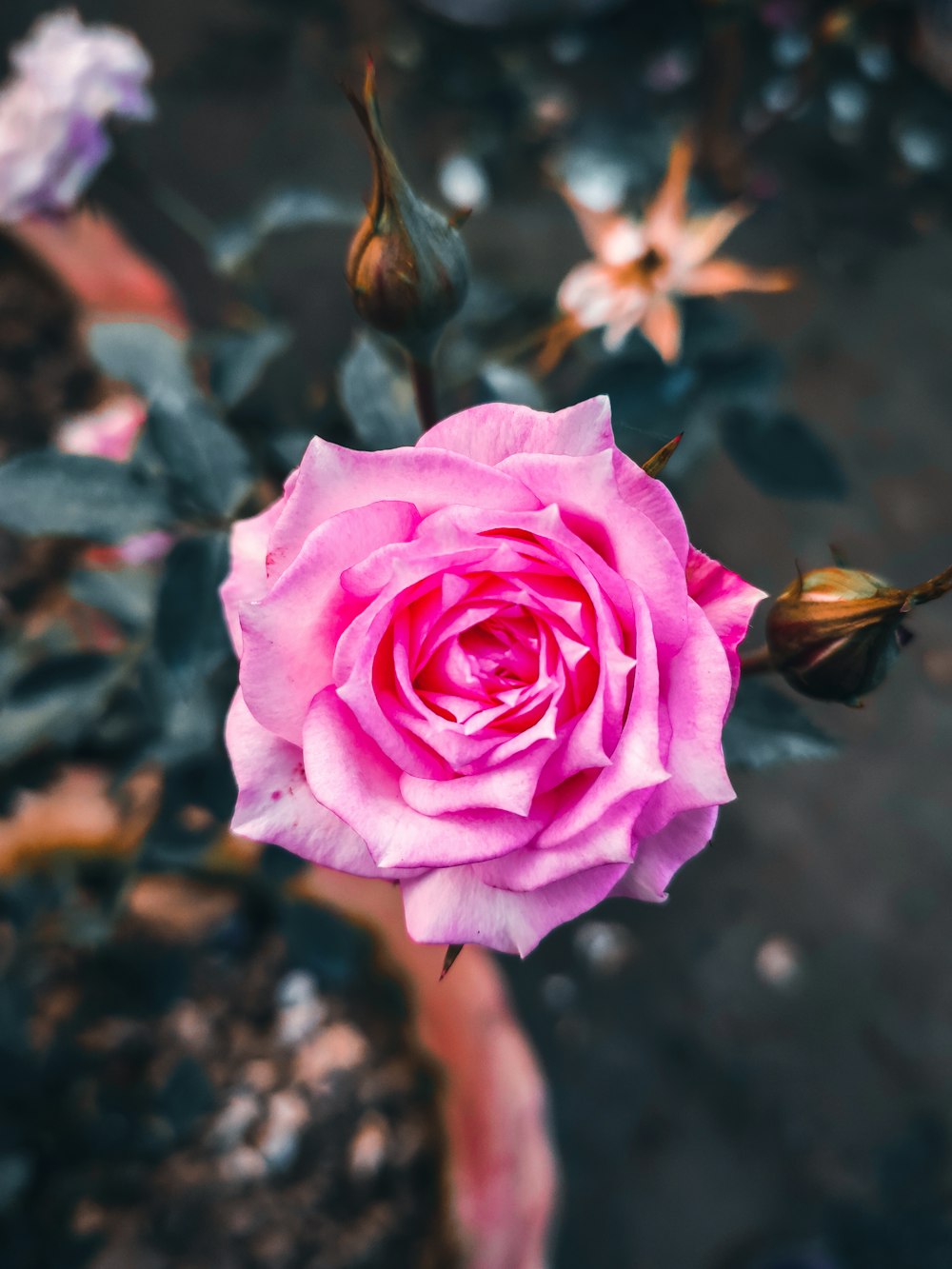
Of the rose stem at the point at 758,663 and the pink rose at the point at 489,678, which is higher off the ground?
the pink rose at the point at 489,678

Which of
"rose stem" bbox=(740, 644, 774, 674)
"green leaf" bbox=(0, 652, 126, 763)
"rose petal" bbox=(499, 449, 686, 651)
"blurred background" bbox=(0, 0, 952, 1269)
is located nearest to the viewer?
"rose petal" bbox=(499, 449, 686, 651)

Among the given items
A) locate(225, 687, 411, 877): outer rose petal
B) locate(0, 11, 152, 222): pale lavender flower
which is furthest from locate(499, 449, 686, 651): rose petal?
locate(0, 11, 152, 222): pale lavender flower

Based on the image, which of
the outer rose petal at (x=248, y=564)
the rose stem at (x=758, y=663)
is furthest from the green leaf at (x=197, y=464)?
the rose stem at (x=758, y=663)

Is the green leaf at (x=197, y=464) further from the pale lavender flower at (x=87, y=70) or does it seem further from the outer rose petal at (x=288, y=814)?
the pale lavender flower at (x=87, y=70)

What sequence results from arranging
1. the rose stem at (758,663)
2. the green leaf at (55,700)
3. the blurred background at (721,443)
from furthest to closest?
the blurred background at (721,443) < the green leaf at (55,700) < the rose stem at (758,663)

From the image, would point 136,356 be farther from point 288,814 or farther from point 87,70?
point 288,814

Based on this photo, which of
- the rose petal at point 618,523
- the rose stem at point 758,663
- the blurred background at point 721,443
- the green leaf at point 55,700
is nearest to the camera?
the rose petal at point 618,523

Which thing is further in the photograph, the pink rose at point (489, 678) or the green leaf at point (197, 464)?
the green leaf at point (197, 464)

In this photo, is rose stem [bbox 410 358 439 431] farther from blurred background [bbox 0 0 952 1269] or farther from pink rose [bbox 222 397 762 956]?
blurred background [bbox 0 0 952 1269]
